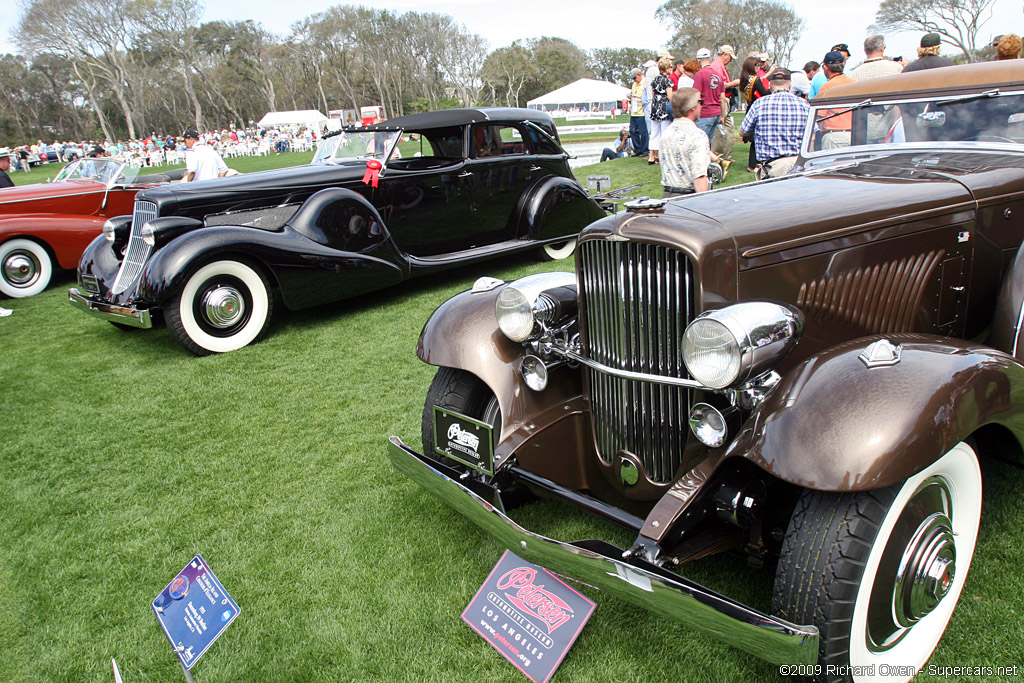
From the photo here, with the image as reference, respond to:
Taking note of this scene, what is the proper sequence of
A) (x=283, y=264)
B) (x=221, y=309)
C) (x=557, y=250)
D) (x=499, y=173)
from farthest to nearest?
(x=557, y=250), (x=499, y=173), (x=283, y=264), (x=221, y=309)

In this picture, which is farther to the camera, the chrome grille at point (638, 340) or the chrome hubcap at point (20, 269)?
the chrome hubcap at point (20, 269)

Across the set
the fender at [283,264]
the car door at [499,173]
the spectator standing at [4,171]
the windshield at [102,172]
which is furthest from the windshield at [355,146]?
the spectator standing at [4,171]

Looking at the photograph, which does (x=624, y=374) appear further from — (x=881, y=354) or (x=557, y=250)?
(x=557, y=250)

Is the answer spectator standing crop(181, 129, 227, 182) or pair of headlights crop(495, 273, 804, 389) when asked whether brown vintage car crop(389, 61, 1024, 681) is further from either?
spectator standing crop(181, 129, 227, 182)

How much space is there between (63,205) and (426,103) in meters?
53.9

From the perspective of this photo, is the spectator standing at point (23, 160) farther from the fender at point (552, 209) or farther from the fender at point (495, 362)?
the fender at point (495, 362)

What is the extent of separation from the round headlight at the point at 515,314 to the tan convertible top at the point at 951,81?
2305 millimetres

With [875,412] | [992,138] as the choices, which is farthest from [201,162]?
[875,412]

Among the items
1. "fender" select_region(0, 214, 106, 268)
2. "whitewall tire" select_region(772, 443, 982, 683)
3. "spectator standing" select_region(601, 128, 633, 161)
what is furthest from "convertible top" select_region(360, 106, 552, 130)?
"spectator standing" select_region(601, 128, 633, 161)

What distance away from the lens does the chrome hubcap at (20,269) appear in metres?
7.75

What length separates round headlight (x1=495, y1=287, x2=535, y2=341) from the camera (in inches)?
100

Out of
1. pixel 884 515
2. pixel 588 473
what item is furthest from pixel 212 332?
pixel 884 515

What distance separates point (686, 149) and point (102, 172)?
7.96 metres

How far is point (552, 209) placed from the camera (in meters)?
7.16
